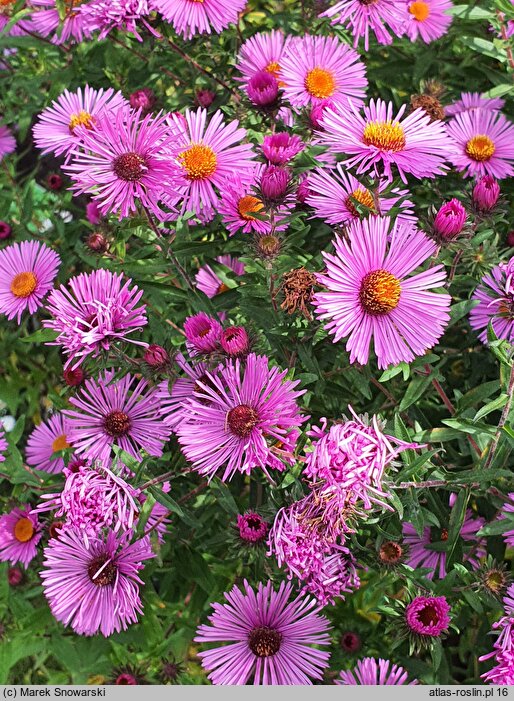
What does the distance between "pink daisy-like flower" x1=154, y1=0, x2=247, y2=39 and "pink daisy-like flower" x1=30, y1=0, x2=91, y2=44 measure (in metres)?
0.38

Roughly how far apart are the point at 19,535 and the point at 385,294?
4.39ft

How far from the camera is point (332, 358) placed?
5.78ft

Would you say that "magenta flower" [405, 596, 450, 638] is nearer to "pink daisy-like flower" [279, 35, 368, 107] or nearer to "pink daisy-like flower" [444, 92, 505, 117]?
"pink daisy-like flower" [279, 35, 368, 107]

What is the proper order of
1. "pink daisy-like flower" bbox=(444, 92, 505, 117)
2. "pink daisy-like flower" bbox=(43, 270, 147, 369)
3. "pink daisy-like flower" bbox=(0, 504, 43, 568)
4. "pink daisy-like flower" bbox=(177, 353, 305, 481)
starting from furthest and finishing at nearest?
"pink daisy-like flower" bbox=(444, 92, 505, 117), "pink daisy-like flower" bbox=(0, 504, 43, 568), "pink daisy-like flower" bbox=(43, 270, 147, 369), "pink daisy-like flower" bbox=(177, 353, 305, 481)

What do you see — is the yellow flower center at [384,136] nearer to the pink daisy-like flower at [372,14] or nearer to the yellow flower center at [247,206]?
the yellow flower center at [247,206]

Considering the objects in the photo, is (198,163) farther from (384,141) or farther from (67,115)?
(67,115)

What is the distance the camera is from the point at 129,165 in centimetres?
161

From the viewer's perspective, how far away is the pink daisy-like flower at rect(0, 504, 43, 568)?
6.73ft

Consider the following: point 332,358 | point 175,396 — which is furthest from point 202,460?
point 332,358

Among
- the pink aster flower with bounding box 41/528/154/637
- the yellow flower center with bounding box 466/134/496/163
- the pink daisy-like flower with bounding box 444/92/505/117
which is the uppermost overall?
the pink daisy-like flower with bounding box 444/92/505/117

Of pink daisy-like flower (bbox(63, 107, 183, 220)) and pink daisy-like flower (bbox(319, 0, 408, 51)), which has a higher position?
pink daisy-like flower (bbox(319, 0, 408, 51))

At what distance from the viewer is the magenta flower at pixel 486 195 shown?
1607mm

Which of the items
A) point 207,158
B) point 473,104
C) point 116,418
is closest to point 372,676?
point 116,418

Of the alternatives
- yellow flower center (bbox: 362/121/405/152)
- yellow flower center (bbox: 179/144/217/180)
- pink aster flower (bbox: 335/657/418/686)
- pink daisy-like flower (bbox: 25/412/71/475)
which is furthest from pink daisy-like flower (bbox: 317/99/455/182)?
pink daisy-like flower (bbox: 25/412/71/475)
